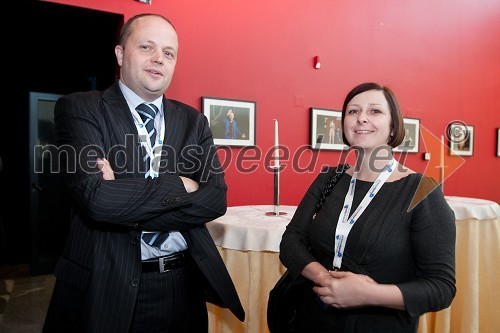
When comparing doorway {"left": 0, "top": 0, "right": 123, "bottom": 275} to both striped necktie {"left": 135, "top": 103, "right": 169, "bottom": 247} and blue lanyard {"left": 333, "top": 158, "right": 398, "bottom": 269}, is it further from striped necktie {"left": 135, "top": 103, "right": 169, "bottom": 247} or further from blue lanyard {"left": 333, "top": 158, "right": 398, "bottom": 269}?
blue lanyard {"left": 333, "top": 158, "right": 398, "bottom": 269}

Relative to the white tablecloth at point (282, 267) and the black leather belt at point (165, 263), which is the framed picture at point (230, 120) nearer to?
the white tablecloth at point (282, 267)

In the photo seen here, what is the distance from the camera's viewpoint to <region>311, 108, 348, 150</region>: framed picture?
4023 mm

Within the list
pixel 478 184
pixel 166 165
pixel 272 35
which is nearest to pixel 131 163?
pixel 166 165

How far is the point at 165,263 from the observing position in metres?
1.39

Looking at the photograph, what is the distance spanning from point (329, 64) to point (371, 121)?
2.94 metres

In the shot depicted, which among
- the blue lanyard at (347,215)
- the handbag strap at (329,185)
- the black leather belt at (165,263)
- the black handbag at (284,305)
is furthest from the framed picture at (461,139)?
the black leather belt at (165,263)

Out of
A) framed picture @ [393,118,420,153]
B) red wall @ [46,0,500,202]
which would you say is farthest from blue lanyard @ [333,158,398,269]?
framed picture @ [393,118,420,153]

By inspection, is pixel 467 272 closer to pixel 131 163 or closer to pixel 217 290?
pixel 217 290

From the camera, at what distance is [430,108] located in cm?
494

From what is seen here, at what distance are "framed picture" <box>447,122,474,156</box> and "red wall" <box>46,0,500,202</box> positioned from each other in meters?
0.12

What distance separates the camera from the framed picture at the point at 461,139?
5215 mm

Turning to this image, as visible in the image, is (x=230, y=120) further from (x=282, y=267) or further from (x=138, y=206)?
(x=138, y=206)

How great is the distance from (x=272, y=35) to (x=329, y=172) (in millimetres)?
2575

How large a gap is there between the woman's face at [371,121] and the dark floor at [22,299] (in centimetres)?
327
